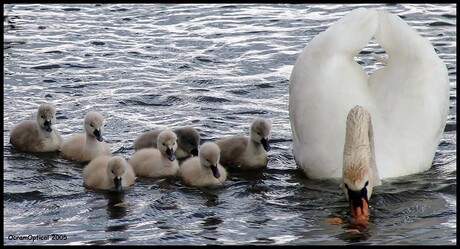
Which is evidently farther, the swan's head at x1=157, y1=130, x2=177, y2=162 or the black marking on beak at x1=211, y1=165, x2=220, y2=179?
the swan's head at x1=157, y1=130, x2=177, y2=162

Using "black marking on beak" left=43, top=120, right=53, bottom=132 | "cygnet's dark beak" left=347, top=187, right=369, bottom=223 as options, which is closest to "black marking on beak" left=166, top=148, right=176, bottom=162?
"black marking on beak" left=43, top=120, right=53, bottom=132

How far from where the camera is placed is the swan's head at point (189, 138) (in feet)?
36.7

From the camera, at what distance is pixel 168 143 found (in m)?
10.7

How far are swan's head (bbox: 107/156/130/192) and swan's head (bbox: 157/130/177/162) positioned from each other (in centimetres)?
64

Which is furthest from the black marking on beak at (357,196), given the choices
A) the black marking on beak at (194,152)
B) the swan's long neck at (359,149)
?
the black marking on beak at (194,152)

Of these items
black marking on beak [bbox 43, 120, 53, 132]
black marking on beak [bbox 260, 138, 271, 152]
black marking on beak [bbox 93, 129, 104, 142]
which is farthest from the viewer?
black marking on beak [bbox 43, 120, 53, 132]

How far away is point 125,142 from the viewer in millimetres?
11758

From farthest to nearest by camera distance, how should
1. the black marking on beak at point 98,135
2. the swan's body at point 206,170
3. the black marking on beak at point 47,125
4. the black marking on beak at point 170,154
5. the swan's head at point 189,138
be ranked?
the black marking on beak at point 47,125
the swan's head at point 189,138
the black marking on beak at point 98,135
the black marking on beak at point 170,154
the swan's body at point 206,170

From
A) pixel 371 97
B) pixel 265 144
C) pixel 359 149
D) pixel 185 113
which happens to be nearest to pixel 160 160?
pixel 265 144

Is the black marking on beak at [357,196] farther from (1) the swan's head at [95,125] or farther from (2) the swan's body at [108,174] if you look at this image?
(1) the swan's head at [95,125]

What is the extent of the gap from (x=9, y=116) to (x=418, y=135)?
477 cm

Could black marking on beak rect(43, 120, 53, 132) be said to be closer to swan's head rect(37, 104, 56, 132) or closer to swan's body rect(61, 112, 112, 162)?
swan's head rect(37, 104, 56, 132)

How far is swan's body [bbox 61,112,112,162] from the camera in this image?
36.5 feet

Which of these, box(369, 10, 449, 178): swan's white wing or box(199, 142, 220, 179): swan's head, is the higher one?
box(369, 10, 449, 178): swan's white wing
